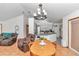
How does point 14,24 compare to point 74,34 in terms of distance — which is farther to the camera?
point 14,24

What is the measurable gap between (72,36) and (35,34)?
2.14 m

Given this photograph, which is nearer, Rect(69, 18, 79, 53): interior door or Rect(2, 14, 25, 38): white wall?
Rect(69, 18, 79, 53): interior door

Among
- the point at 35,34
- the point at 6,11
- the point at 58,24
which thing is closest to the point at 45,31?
the point at 35,34

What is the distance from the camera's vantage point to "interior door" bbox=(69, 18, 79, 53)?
539 centimetres

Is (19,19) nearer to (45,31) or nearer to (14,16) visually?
(14,16)

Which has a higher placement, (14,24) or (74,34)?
(14,24)

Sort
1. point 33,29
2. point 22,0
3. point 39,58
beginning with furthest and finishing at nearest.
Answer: point 33,29 → point 22,0 → point 39,58

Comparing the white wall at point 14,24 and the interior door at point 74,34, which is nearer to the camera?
the interior door at point 74,34

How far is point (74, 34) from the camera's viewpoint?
577 cm

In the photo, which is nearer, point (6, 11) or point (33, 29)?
point (6, 11)

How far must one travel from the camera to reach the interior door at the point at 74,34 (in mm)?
5395

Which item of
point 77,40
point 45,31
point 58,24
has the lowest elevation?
point 77,40

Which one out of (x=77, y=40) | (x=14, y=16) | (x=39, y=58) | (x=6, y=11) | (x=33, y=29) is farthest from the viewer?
(x=14, y=16)

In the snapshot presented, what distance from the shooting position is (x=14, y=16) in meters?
7.53
